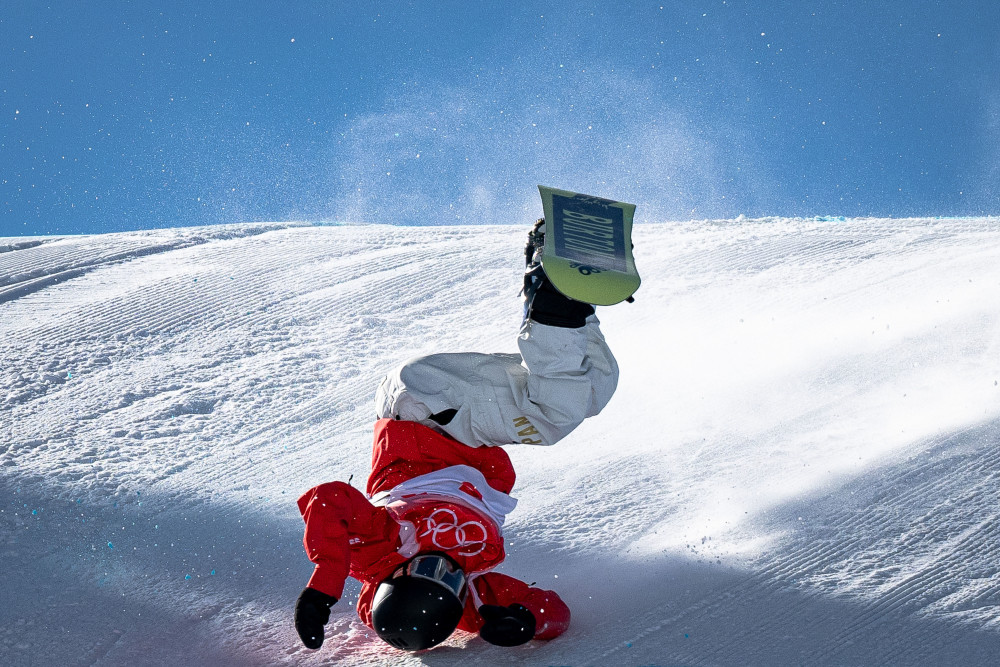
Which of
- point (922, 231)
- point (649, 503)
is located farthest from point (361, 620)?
point (922, 231)

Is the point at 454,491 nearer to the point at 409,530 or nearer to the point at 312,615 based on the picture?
the point at 409,530

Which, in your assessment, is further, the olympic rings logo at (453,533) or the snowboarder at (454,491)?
the olympic rings logo at (453,533)

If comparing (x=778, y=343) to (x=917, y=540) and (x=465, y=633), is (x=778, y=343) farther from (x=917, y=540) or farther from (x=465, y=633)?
(x=465, y=633)

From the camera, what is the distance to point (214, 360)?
12.9 feet

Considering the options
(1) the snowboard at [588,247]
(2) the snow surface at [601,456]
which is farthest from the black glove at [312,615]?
(1) the snowboard at [588,247]

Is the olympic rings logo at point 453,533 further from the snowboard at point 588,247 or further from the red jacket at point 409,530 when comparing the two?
the snowboard at point 588,247

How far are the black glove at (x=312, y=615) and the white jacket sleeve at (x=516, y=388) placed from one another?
1.44 ft

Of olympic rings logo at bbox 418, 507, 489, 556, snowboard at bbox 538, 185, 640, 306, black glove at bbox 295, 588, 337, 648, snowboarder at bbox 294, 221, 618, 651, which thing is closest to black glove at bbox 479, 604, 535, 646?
snowboarder at bbox 294, 221, 618, 651

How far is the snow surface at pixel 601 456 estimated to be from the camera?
1.80 m

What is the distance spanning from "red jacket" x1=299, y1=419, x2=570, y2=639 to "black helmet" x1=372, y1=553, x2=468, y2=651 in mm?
79

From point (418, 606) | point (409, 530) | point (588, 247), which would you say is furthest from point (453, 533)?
point (588, 247)

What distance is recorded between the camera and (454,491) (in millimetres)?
1881

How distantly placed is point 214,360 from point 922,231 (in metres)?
3.79

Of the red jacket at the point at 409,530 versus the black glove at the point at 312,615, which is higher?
the red jacket at the point at 409,530
